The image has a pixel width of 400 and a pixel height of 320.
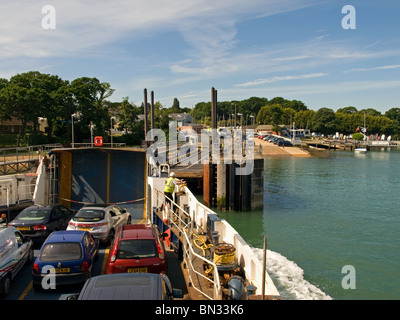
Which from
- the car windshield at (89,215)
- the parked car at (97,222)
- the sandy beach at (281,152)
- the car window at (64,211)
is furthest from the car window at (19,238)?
the sandy beach at (281,152)

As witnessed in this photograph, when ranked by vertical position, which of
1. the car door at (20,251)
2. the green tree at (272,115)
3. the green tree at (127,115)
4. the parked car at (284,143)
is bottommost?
the car door at (20,251)

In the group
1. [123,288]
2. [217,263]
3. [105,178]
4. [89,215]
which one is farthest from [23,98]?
[123,288]

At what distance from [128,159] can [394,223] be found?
55.8ft

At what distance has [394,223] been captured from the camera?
902 inches

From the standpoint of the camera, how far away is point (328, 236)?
792 inches

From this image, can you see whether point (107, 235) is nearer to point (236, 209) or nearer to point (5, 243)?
point (5, 243)

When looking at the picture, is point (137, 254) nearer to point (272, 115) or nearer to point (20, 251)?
point (20, 251)

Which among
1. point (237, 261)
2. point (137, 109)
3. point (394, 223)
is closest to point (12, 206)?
point (237, 261)

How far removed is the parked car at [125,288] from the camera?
5379mm

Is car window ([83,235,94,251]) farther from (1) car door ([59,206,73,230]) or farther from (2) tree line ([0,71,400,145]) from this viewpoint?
(2) tree line ([0,71,400,145])

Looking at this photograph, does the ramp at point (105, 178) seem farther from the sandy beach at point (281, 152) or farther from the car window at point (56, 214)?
the sandy beach at point (281, 152)

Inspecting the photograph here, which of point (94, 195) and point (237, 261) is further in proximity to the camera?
point (94, 195)

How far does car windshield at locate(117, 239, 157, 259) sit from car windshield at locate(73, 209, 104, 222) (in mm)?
3815

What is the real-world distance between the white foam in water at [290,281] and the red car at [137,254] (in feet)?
19.7
